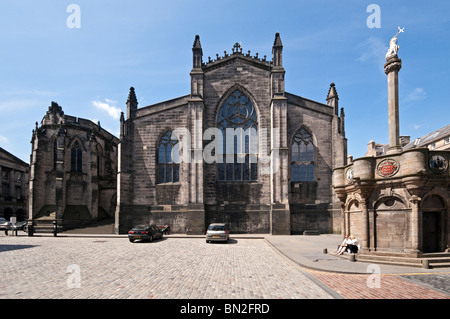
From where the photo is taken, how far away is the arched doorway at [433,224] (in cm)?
1159

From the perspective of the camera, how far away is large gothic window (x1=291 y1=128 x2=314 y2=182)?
27016 mm

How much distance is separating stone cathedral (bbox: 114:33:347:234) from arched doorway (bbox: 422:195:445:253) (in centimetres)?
1363

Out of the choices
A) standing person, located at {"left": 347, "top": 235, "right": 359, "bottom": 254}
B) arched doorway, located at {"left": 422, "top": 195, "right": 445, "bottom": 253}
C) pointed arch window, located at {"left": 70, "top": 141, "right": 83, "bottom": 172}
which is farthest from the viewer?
pointed arch window, located at {"left": 70, "top": 141, "right": 83, "bottom": 172}

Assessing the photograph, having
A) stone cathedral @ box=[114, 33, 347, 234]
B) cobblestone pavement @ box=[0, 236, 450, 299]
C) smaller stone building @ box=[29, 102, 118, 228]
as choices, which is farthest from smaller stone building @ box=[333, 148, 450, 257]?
smaller stone building @ box=[29, 102, 118, 228]

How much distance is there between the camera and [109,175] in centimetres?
3916

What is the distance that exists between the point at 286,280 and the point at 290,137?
19724mm

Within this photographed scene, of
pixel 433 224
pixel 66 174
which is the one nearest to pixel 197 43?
pixel 66 174

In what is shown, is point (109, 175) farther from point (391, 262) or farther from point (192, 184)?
point (391, 262)

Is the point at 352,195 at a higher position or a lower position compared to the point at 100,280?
higher

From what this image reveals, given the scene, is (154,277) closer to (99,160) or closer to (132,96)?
(132,96)

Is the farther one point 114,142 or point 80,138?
point 114,142

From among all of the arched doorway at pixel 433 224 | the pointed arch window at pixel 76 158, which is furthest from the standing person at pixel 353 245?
the pointed arch window at pixel 76 158

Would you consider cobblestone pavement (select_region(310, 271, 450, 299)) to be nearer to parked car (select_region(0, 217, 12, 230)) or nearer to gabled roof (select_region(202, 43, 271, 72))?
gabled roof (select_region(202, 43, 271, 72))
